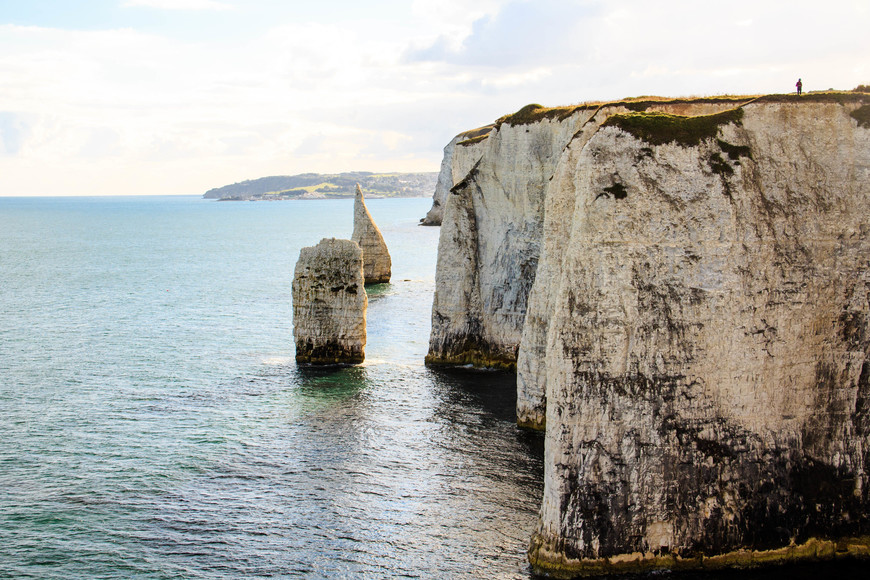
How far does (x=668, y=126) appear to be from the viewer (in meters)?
22.9

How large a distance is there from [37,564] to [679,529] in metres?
18.3

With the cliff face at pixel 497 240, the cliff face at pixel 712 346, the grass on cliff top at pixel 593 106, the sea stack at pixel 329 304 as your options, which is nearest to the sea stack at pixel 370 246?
the sea stack at pixel 329 304

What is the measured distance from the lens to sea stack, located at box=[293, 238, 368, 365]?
46.5 meters

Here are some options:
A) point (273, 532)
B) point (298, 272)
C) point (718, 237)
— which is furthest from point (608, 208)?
point (298, 272)

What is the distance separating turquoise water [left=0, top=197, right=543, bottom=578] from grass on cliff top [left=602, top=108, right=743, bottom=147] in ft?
40.9

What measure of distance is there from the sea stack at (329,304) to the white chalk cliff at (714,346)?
83.5ft

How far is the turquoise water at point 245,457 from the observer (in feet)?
78.7

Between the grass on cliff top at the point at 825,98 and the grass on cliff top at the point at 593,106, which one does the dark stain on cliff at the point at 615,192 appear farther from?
the grass on cliff top at the point at 593,106

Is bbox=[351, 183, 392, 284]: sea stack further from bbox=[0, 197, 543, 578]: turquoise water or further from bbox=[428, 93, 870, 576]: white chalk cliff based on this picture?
bbox=[428, 93, 870, 576]: white chalk cliff

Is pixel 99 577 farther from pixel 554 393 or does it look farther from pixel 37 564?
pixel 554 393

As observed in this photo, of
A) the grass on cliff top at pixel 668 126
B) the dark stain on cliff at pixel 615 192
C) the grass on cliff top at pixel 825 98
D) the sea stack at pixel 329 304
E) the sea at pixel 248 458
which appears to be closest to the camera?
the dark stain on cliff at pixel 615 192

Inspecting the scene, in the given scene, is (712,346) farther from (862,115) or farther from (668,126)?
(862,115)

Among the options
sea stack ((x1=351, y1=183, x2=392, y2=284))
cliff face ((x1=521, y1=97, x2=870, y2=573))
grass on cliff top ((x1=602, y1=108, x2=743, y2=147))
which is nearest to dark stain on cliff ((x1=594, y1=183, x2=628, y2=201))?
cliff face ((x1=521, y1=97, x2=870, y2=573))

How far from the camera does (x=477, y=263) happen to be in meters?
46.2
